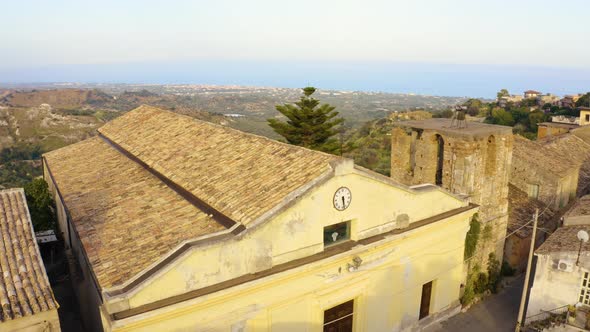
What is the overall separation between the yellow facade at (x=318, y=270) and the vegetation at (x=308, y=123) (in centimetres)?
1282

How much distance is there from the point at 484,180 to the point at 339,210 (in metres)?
8.60

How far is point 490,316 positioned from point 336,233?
910 cm

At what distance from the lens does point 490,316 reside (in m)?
15.2

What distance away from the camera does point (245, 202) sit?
939 centimetres

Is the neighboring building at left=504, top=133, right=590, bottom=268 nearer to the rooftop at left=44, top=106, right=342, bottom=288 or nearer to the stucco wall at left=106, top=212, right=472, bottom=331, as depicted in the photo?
the stucco wall at left=106, top=212, right=472, bottom=331

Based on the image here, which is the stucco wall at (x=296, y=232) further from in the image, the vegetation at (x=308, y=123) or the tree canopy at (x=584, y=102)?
the tree canopy at (x=584, y=102)

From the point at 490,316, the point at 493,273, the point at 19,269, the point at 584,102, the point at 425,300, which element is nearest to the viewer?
the point at 19,269

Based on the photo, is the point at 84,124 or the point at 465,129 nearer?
the point at 465,129

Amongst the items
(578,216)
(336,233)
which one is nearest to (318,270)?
(336,233)

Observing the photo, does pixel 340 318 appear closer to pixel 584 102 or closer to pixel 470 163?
pixel 470 163

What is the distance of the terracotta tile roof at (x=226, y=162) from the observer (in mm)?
9453

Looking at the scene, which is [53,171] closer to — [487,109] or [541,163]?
[541,163]

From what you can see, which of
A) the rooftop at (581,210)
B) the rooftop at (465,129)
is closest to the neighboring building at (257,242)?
the rooftop at (465,129)

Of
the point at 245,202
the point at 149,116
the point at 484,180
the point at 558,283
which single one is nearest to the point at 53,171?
the point at 149,116
